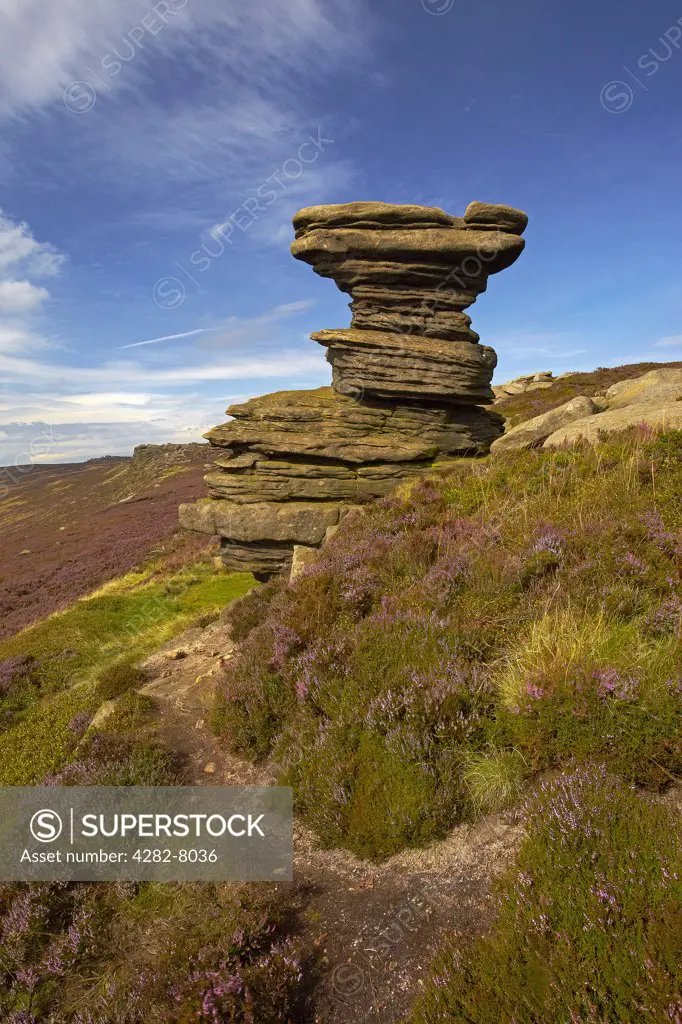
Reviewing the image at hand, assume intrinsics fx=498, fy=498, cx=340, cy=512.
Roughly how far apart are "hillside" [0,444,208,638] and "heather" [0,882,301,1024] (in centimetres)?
2230

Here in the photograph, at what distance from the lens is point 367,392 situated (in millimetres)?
15664

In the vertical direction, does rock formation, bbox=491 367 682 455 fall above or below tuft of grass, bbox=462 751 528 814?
above

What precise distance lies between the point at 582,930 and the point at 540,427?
16.2 meters

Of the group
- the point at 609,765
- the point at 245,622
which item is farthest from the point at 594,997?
the point at 245,622

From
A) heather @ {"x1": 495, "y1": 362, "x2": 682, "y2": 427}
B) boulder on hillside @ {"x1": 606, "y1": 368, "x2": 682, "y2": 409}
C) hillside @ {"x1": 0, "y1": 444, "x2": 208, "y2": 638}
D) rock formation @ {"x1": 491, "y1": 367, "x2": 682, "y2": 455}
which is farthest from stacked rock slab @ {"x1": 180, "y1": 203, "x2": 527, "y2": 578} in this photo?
heather @ {"x1": 495, "y1": 362, "x2": 682, "y2": 427}

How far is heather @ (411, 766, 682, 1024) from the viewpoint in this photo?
2.64 m

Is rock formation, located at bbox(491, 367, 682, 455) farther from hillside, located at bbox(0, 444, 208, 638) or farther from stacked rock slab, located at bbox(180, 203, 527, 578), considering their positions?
Answer: hillside, located at bbox(0, 444, 208, 638)

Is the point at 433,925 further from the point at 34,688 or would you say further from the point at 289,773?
the point at 34,688

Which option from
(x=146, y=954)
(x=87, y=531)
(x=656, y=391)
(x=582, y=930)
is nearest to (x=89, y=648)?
(x=146, y=954)

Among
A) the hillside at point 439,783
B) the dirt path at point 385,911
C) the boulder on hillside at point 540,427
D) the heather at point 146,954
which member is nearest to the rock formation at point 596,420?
the boulder on hillside at point 540,427

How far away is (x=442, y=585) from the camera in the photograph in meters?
7.42

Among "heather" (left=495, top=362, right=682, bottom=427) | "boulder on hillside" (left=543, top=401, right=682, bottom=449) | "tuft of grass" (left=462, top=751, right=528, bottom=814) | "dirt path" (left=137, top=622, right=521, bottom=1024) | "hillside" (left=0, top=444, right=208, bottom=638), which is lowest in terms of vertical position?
"hillside" (left=0, top=444, right=208, bottom=638)

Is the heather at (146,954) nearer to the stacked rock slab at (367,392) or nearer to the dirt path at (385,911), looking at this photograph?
the dirt path at (385,911)

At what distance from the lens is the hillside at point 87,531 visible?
2808cm
